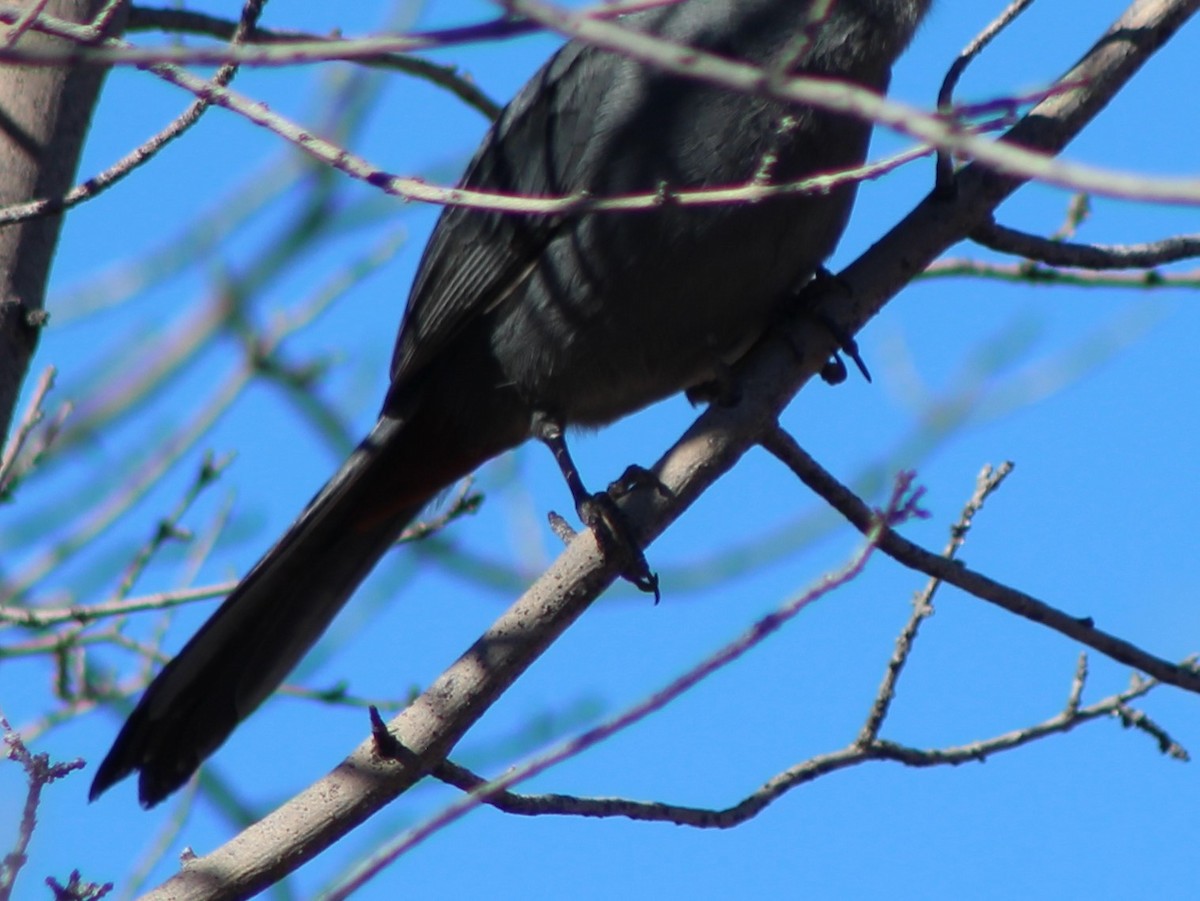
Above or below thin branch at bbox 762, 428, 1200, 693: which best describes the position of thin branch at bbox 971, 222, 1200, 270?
above

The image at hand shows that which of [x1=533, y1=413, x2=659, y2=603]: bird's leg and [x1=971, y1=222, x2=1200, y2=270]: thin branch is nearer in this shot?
[x1=533, y1=413, x2=659, y2=603]: bird's leg

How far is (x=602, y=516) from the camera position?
305 cm

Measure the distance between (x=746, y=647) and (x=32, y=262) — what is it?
1824 mm

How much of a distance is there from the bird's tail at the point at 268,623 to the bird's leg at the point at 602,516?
1.28ft

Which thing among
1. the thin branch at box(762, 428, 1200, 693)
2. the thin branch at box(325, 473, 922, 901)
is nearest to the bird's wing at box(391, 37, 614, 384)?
the thin branch at box(762, 428, 1200, 693)

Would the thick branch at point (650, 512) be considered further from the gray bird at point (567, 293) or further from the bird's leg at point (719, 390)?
the gray bird at point (567, 293)

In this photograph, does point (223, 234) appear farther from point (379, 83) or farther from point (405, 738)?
point (405, 738)

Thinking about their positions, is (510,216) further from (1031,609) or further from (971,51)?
(1031,609)

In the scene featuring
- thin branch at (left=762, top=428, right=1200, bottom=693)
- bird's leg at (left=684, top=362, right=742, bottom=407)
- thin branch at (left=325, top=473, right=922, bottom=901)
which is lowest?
thin branch at (left=325, top=473, right=922, bottom=901)

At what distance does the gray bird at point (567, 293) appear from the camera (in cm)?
368

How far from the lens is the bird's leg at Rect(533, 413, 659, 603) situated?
2.96 metres

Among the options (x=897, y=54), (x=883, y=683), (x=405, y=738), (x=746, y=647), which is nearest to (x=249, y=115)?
(x=746, y=647)

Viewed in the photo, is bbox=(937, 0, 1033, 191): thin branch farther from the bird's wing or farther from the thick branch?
the bird's wing

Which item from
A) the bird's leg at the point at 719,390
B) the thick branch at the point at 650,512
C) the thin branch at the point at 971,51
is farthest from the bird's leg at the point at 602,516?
the thin branch at the point at 971,51
